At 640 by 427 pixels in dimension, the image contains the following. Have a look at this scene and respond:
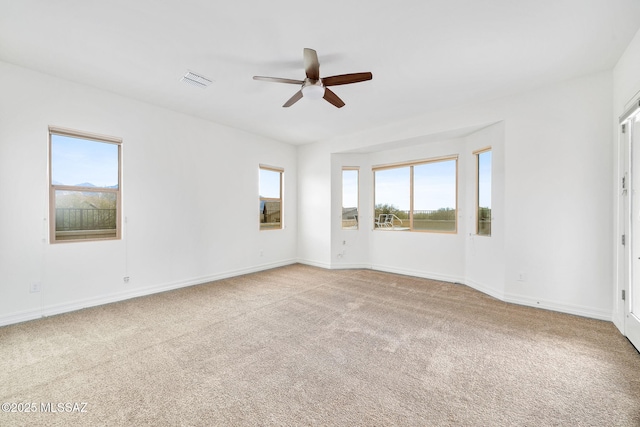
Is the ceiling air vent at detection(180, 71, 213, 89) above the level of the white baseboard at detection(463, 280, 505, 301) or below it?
above

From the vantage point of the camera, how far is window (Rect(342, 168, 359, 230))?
19.6 ft

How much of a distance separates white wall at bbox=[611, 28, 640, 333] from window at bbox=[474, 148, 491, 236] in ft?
4.45

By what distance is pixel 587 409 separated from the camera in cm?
169

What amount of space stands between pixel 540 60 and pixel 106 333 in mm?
5592

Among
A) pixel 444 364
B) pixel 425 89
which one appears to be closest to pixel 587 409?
pixel 444 364

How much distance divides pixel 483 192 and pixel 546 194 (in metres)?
0.92

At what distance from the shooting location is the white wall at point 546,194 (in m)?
3.13

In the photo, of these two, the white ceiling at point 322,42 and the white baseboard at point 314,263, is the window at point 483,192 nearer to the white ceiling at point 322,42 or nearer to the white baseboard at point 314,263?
the white ceiling at point 322,42

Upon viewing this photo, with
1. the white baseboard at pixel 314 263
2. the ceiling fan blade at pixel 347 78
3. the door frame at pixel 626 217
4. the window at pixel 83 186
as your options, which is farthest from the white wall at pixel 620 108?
the window at pixel 83 186

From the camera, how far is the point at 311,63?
8.33 ft

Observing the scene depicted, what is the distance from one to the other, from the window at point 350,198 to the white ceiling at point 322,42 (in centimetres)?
234

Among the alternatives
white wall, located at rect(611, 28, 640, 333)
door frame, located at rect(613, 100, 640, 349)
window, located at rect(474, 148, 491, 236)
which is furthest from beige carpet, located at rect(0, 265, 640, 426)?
window, located at rect(474, 148, 491, 236)

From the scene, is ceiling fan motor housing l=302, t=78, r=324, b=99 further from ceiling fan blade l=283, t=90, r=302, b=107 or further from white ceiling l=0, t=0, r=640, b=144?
white ceiling l=0, t=0, r=640, b=144

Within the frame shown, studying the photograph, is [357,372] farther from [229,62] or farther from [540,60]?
[540,60]
